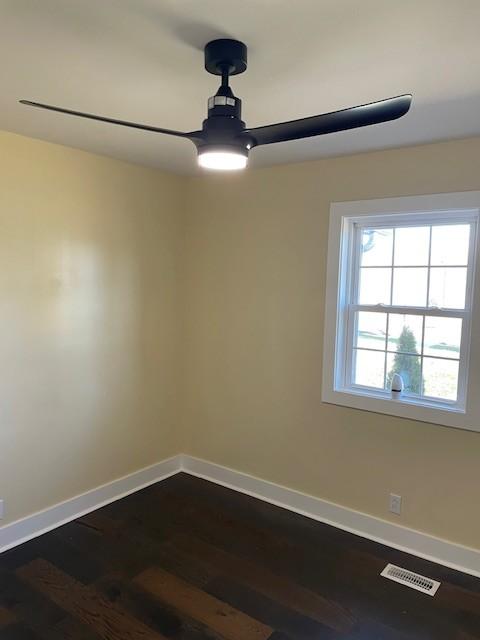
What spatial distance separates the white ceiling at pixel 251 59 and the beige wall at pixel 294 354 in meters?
0.59

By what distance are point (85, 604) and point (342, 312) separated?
220 centimetres

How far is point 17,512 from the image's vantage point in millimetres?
2869

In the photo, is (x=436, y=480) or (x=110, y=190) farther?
(x=110, y=190)

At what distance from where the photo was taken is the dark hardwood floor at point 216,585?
7.31 feet

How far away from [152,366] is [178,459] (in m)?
0.87

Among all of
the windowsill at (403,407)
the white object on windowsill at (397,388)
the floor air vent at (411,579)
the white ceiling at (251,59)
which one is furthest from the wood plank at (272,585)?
the white ceiling at (251,59)

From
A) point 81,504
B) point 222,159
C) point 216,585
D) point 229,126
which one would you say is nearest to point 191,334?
point 81,504

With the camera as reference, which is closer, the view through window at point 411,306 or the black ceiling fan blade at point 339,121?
the black ceiling fan blade at point 339,121

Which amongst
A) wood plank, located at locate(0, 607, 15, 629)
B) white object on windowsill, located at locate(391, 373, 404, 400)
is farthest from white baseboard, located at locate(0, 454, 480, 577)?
white object on windowsill, located at locate(391, 373, 404, 400)

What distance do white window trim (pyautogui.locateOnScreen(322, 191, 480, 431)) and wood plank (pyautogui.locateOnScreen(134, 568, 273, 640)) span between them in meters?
1.38

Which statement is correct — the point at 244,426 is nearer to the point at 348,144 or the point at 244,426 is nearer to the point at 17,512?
the point at 17,512

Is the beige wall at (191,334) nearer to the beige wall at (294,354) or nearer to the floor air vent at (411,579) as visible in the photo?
the beige wall at (294,354)

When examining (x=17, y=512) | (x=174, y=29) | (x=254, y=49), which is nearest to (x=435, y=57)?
(x=254, y=49)

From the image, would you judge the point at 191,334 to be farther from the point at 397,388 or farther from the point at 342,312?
the point at 397,388
